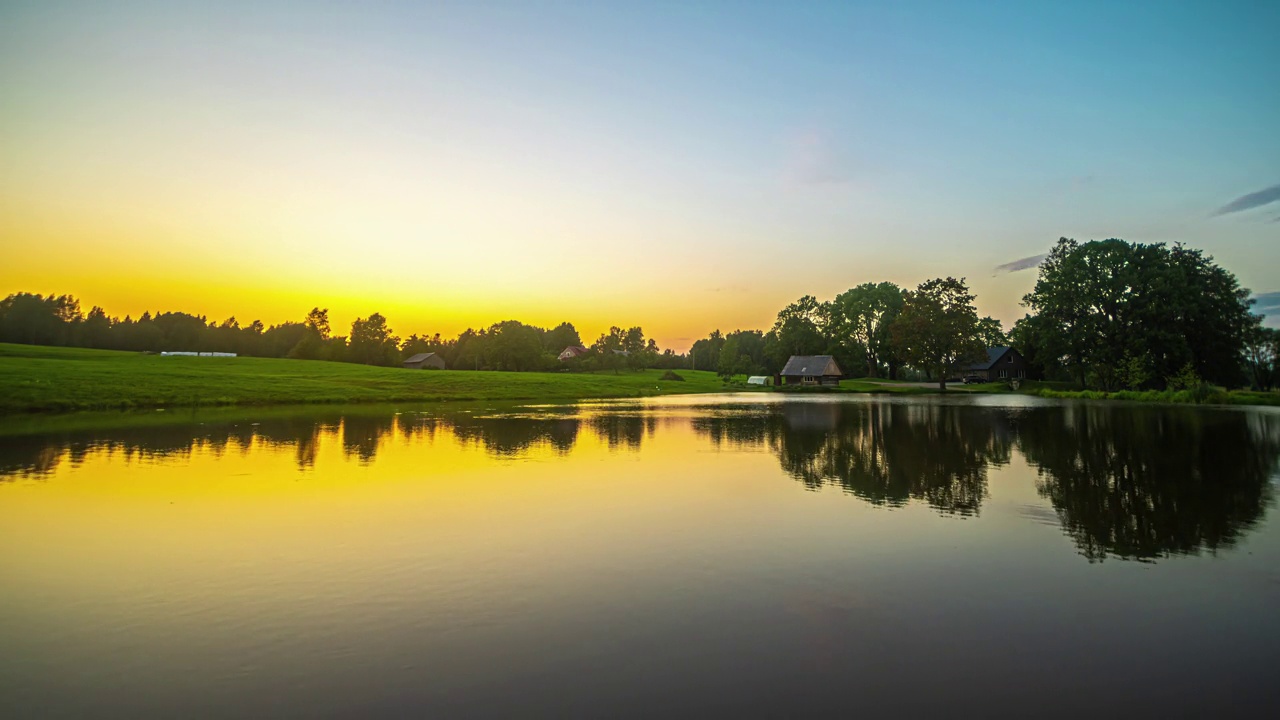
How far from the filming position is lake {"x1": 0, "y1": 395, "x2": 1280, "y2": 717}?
536cm

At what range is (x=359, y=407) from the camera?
45.3 meters

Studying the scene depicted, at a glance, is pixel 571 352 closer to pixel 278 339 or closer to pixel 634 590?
pixel 278 339

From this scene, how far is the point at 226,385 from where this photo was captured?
159 ft

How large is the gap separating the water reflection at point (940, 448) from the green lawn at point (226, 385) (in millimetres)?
14012

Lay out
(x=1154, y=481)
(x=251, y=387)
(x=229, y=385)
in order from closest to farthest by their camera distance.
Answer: (x=1154, y=481)
(x=229, y=385)
(x=251, y=387)

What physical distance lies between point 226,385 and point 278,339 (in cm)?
9509

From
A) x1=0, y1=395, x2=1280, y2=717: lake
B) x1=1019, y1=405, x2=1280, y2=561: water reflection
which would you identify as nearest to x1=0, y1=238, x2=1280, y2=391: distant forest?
x1=1019, y1=405, x2=1280, y2=561: water reflection

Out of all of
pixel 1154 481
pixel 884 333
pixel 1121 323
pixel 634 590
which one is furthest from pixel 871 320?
pixel 634 590

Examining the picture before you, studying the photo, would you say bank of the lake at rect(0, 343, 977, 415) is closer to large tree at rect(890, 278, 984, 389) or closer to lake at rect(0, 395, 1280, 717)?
large tree at rect(890, 278, 984, 389)

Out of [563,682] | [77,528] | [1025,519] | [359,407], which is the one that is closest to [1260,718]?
[563,682]

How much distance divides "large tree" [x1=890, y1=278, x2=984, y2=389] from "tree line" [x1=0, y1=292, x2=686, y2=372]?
208 ft

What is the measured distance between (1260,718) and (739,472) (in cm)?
1283

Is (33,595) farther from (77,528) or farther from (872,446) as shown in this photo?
(872,446)

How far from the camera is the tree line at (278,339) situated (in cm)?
11100
